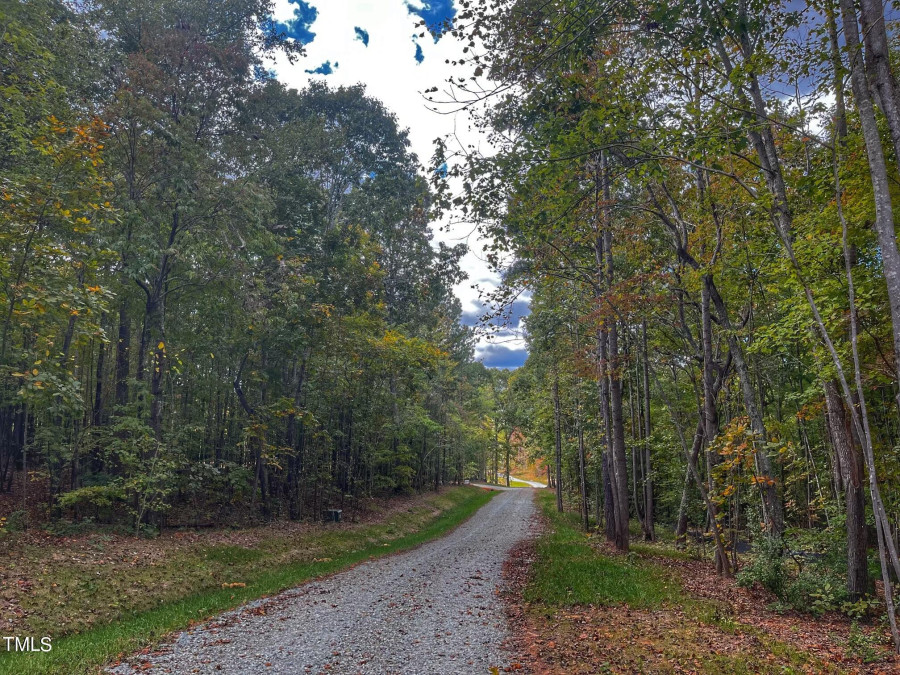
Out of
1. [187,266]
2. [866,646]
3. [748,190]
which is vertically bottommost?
[866,646]

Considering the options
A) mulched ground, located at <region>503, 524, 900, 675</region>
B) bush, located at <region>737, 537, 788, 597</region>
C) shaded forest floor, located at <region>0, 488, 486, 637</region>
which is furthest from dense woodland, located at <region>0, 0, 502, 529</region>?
bush, located at <region>737, 537, 788, 597</region>

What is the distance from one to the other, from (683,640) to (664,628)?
0.59 metres

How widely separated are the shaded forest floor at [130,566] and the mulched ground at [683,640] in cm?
715

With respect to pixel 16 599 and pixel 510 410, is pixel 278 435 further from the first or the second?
pixel 510 410

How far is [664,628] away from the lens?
22.7ft

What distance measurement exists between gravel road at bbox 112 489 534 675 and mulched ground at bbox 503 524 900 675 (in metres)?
0.60

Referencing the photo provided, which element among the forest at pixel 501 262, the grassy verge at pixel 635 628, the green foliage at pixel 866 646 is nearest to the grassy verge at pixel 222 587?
the forest at pixel 501 262

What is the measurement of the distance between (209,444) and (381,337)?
31.3 feet

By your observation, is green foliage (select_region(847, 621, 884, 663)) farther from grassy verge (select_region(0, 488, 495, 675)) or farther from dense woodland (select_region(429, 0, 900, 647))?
grassy verge (select_region(0, 488, 495, 675))

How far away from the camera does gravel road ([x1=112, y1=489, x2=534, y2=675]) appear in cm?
602

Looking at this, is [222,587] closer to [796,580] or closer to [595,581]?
[595,581]

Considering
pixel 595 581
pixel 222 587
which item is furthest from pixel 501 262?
pixel 222 587

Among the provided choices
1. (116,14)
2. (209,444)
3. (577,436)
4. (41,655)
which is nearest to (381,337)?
(209,444)

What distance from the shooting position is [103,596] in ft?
28.0
